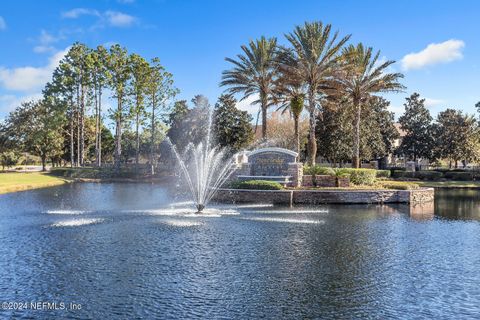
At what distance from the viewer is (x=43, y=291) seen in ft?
33.6

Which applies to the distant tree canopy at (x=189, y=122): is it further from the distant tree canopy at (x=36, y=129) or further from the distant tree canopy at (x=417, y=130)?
the distant tree canopy at (x=417, y=130)

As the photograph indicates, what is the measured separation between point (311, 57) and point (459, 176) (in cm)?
3028

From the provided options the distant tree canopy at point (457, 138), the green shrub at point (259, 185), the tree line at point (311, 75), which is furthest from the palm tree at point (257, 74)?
the distant tree canopy at point (457, 138)

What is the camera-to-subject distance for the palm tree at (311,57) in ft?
123

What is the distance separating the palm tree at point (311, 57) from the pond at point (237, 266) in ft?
62.3

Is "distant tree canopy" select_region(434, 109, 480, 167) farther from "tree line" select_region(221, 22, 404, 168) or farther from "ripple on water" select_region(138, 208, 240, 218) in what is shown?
"ripple on water" select_region(138, 208, 240, 218)

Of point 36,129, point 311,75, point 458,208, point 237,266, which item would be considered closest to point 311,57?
point 311,75

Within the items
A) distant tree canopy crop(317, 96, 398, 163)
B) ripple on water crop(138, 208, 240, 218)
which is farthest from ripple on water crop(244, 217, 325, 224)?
distant tree canopy crop(317, 96, 398, 163)

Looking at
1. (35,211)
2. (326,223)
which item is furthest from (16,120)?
(326,223)

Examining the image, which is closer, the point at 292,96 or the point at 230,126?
the point at 292,96

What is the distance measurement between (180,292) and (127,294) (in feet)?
4.14

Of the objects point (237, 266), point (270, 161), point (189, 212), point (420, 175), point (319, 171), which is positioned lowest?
point (237, 266)

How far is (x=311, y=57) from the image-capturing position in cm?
3728

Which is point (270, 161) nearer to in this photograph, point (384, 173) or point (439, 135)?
point (384, 173)
